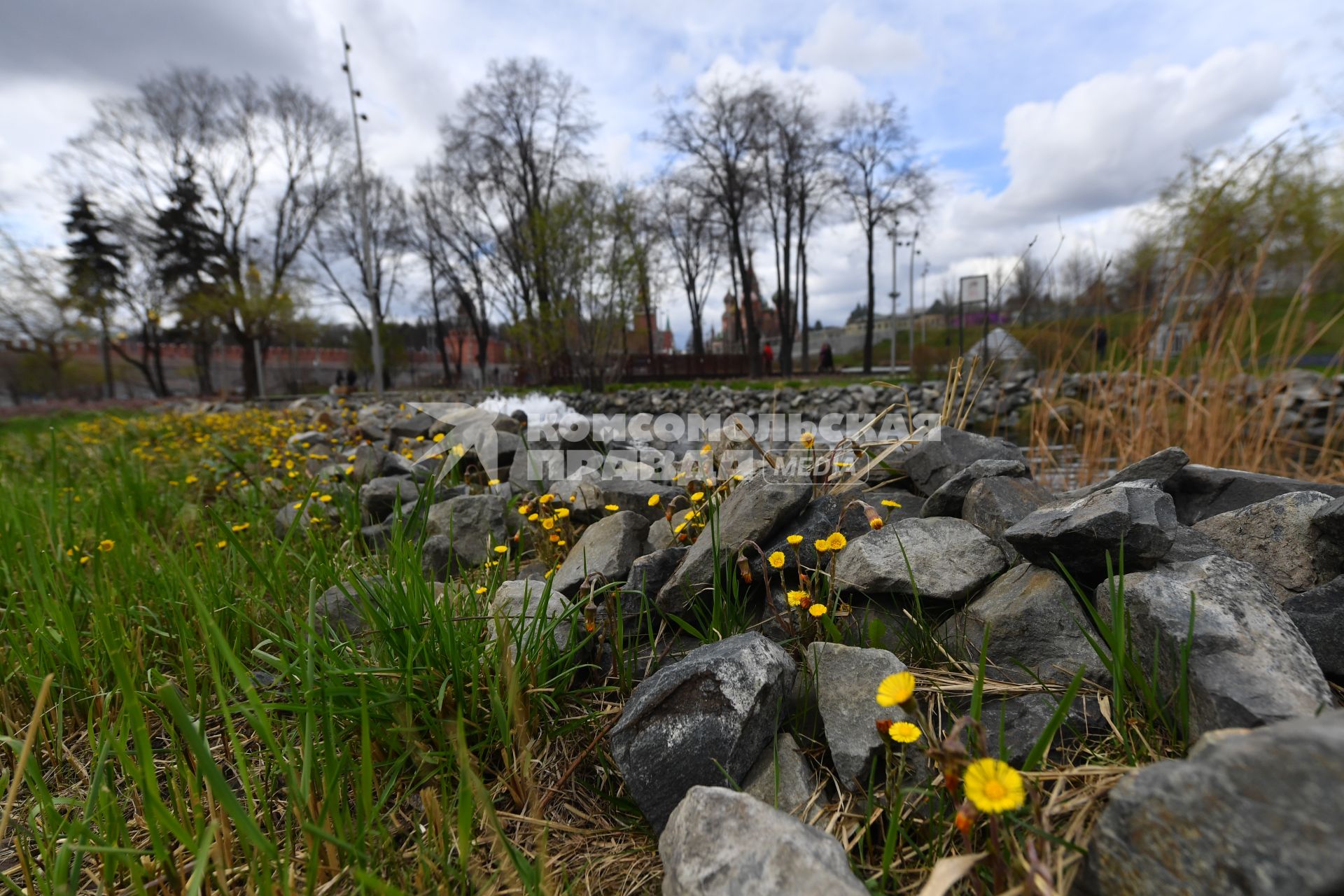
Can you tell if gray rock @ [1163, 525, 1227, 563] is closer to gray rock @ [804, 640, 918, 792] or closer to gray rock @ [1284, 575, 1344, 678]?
gray rock @ [1284, 575, 1344, 678]

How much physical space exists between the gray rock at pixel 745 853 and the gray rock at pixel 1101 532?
2.34ft

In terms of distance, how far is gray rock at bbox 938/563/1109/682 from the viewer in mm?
1081

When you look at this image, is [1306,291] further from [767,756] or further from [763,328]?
[763,328]

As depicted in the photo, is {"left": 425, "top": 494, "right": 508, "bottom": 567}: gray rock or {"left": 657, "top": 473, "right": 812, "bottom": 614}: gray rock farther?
{"left": 425, "top": 494, "right": 508, "bottom": 567}: gray rock

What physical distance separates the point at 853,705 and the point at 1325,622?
796 millimetres

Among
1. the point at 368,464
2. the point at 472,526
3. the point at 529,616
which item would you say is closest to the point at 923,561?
the point at 529,616

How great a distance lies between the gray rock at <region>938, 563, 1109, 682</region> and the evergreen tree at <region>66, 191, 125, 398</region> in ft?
86.8

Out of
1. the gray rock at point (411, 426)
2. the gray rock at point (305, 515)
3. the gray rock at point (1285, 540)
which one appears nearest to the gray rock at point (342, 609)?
the gray rock at point (305, 515)

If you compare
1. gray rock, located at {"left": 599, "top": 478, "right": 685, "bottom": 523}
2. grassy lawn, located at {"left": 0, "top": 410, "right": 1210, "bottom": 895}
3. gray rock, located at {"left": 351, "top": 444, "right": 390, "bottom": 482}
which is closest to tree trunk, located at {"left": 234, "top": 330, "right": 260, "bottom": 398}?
gray rock, located at {"left": 351, "top": 444, "right": 390, "bottom": 482}

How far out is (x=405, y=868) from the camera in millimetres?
892

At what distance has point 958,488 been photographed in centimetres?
160

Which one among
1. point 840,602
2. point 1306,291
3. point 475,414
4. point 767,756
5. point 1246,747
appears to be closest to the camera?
point 1246,747

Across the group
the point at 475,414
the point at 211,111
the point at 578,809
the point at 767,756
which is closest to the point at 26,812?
the point at 578,809

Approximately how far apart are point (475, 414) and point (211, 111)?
22688 mm
